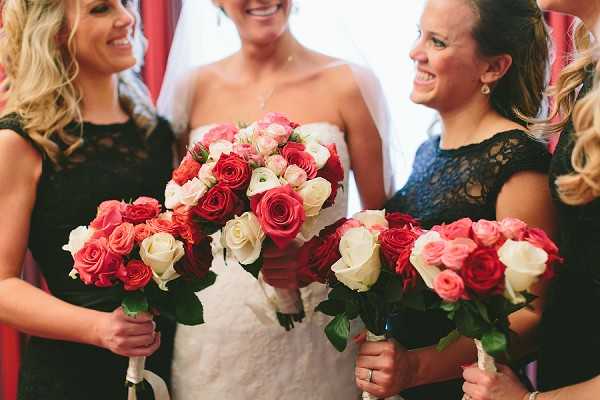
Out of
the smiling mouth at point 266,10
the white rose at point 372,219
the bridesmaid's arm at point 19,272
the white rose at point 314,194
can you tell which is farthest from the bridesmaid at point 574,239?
the bridesmaid's arm at point 19,272

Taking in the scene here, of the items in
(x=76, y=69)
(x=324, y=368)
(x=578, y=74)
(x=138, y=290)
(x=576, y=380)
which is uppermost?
(x=578, y=74)

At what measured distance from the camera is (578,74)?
1774 mm

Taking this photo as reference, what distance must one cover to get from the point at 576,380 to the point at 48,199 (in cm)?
148

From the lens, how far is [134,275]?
162cm

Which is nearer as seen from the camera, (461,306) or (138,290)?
(461,306)

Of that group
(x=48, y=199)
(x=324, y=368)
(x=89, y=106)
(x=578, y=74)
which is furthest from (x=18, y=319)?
(x=578, y=74)

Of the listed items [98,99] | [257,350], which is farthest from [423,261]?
[98,99]

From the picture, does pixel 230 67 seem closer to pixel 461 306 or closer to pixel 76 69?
pixel 76 69

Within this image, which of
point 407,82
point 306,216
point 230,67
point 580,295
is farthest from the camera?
point 407,82

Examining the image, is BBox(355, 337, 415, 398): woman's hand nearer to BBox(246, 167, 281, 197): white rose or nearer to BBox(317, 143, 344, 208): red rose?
BBox(317, 143, 344, 208): red rose

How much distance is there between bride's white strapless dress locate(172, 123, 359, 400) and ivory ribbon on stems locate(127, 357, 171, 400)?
0.95 ft

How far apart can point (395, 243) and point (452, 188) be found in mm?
445

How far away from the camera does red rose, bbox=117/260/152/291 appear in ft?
A: 5.30

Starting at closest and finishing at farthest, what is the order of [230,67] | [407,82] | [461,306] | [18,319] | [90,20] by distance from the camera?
[461,306], [18,319], [90,20], [230,67], [407,82]
